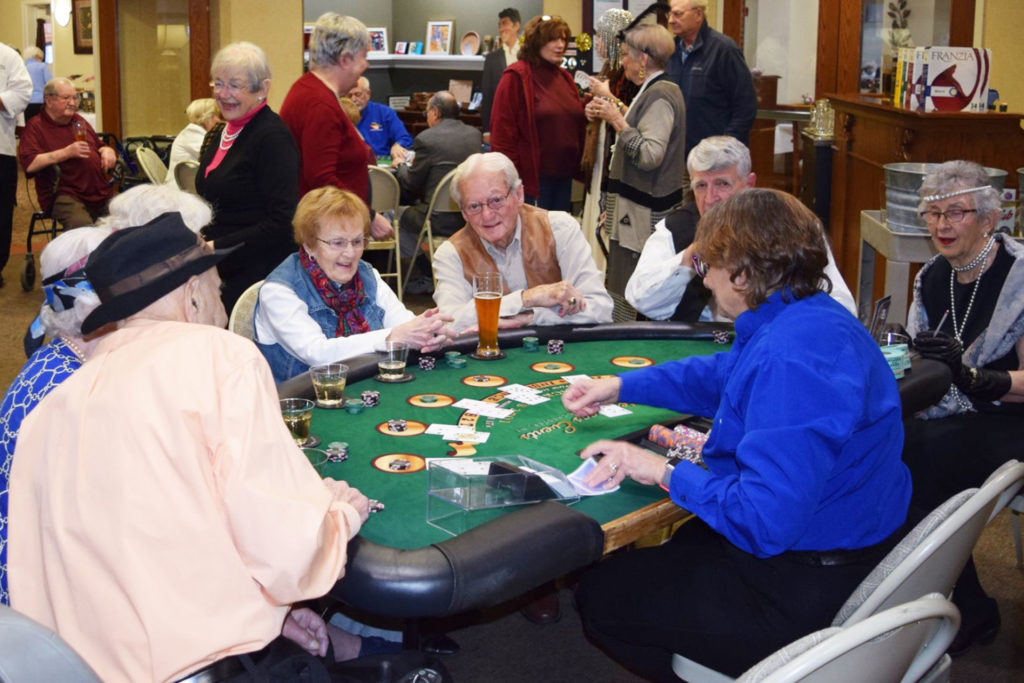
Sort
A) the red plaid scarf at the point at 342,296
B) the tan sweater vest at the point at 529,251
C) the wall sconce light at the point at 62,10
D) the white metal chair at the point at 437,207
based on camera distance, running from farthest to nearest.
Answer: the wall sconce light at the point at 62,10
the white metal chair at the point at 437,207
the tan sweater vest at the point at 529,251
the red plaid scarf at the point at 342,296

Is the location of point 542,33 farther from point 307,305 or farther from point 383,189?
point 307,305

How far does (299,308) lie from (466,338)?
0.47 m

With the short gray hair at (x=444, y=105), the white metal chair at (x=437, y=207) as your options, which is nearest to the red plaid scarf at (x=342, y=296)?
the white metal chair at (x=437, y=207)

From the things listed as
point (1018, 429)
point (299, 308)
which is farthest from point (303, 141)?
point (1018, 429)

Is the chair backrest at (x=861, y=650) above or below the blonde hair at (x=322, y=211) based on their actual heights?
below

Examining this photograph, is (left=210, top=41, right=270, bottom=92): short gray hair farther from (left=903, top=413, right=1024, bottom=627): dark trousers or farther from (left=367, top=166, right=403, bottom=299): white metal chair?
(left=903, top=413, right=1024, bottom=627): dark trousers

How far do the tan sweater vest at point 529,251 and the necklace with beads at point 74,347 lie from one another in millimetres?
1556

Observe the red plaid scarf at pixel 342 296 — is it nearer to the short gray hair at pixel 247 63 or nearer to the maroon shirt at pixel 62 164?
the short gray hair at pixel 247 63

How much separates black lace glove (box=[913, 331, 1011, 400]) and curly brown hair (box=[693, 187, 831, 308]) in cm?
101

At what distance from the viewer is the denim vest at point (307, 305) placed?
2.99 metres

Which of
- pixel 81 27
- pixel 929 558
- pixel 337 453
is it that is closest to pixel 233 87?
pixel 337 453

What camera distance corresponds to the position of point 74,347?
218 centimetres

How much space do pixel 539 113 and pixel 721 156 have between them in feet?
8.16

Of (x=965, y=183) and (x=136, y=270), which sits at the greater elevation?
(x=965, y=183)
